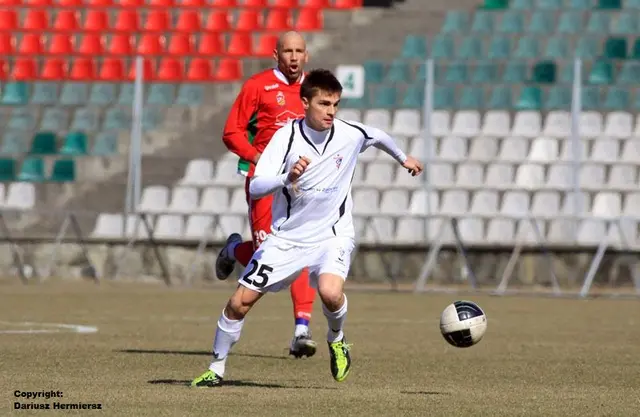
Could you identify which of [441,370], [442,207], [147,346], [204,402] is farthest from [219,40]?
[204,402]

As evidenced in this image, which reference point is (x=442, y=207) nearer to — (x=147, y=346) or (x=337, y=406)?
(x=147, y=346)

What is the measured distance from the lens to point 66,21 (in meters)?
28.9

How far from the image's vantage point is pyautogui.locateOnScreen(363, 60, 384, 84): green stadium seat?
81.9ft

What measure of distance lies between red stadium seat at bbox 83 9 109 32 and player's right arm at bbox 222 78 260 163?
17669 millimetres

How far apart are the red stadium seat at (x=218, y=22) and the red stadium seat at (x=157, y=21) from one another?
80 cm

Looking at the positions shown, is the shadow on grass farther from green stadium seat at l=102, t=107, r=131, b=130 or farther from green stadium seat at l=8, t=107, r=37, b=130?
green stadium seat at l=8, t=107, r=37, b=130

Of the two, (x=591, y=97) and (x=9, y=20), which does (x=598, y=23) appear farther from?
(x=9, y=20)

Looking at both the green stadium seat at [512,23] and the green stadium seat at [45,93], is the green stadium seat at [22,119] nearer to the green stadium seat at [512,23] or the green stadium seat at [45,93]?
the green stadium seat at [45,93]

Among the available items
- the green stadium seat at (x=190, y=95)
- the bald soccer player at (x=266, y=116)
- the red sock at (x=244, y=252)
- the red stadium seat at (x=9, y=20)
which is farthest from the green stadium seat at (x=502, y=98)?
the bald soccer player at (x=266, y=116)

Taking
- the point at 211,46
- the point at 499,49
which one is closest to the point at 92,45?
the point at 211,46

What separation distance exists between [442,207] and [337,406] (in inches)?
572

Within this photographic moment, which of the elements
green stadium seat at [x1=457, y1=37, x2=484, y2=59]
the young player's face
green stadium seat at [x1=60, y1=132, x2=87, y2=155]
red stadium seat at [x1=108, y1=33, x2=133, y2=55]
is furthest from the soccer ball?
red stadium seat at [x1=108, y1=33, x2=133, y2=55]

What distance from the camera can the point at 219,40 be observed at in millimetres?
27641

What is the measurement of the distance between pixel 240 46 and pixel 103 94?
251 cm
